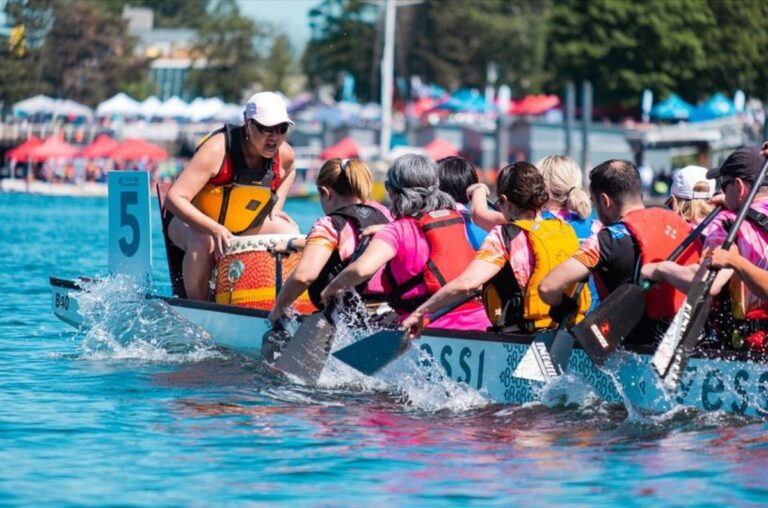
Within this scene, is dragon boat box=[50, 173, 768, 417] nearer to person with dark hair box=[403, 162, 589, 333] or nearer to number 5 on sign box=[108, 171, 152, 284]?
person with dark hair box=[403, 162, 589, 333]

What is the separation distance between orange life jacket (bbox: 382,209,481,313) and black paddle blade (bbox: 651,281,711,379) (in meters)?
1.58

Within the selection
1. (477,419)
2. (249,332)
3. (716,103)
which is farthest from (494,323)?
(716,103)

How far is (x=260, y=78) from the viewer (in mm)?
93062

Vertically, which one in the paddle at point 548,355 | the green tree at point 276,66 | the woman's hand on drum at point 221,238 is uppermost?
the green tree at point 276,66

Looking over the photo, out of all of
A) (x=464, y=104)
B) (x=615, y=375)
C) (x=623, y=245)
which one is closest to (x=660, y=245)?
(x=623, y=245)

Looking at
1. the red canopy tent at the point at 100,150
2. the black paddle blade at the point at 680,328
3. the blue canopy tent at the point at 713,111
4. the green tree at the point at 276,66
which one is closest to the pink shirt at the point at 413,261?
the black paddle blade at the point at 680,328

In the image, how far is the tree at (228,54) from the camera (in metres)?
90.1

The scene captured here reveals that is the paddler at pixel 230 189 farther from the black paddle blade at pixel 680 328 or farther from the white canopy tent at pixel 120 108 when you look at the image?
the white canopy tent at pixel 120 108

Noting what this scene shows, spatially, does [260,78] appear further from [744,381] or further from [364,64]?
[744,381]

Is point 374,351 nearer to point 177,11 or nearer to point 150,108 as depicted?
point 150,108

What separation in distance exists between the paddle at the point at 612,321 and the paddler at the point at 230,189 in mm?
3443

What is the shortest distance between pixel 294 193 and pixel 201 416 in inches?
1624

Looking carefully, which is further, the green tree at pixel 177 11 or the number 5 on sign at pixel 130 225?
the green tree at pixel 177 11

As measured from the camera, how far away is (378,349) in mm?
8281
